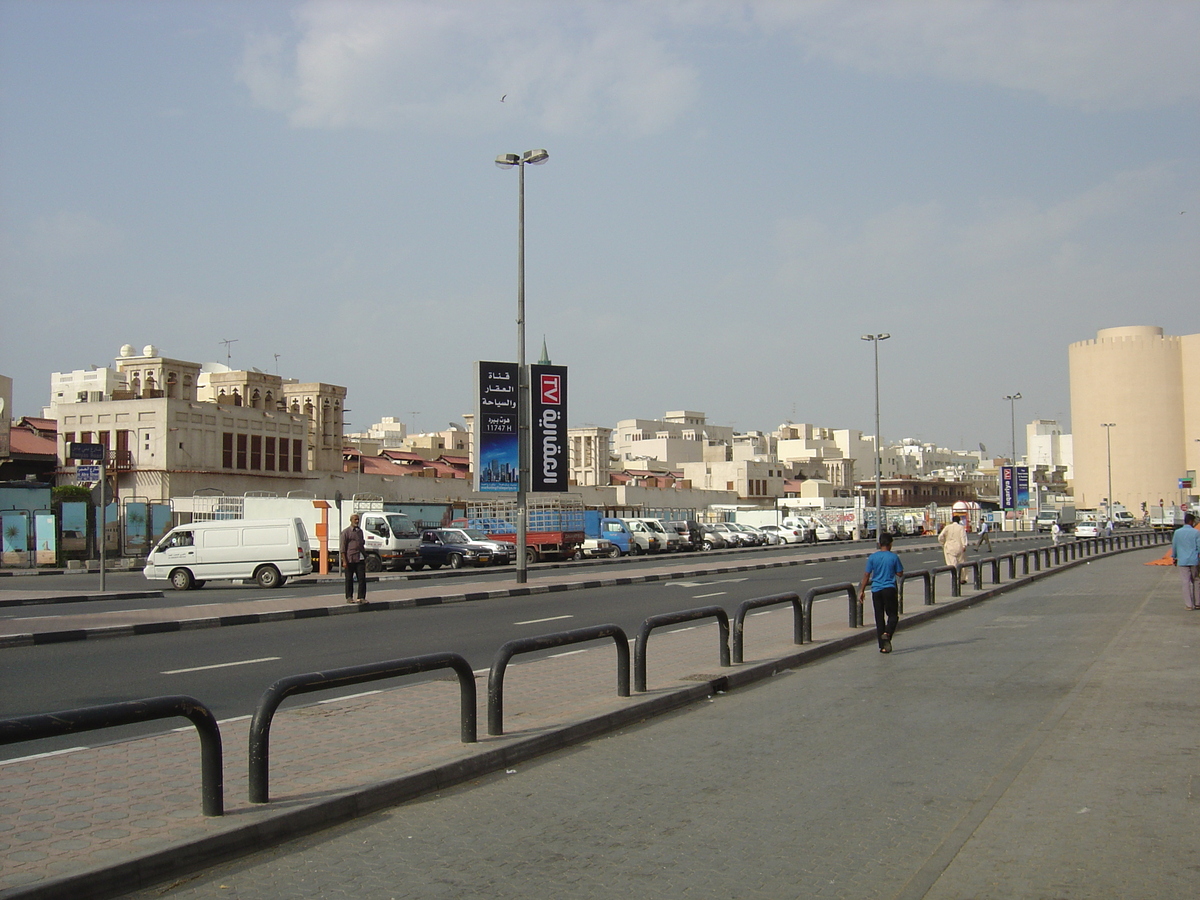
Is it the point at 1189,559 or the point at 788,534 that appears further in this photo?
the point at 788,534

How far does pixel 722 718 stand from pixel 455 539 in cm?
3127

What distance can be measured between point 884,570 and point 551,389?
59.6 ft

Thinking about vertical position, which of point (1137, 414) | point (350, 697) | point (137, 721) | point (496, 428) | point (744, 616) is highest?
point (1137, 414)

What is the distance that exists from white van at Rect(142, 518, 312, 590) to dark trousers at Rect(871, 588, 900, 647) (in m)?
17.7

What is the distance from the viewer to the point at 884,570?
513 inches

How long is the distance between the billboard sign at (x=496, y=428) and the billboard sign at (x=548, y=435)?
159 cm

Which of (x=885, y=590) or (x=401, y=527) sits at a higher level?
(x=401, y=527)

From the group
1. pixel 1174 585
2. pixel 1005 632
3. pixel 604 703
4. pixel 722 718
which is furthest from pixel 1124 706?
pixel 1174 585

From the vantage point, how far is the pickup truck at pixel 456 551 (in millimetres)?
38375

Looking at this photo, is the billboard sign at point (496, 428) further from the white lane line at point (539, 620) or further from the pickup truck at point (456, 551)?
the pickup truck at point (456, 551)

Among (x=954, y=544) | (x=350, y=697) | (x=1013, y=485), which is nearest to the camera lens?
(x=350, y=697)

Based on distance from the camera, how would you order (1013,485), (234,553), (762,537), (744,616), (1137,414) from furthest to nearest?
(1137,414) → (762,537) → (1013,485) → (234,553) → (744,616)

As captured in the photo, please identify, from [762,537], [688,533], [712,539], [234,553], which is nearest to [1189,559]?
[234,553]

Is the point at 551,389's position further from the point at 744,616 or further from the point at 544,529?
the point at 744,616
